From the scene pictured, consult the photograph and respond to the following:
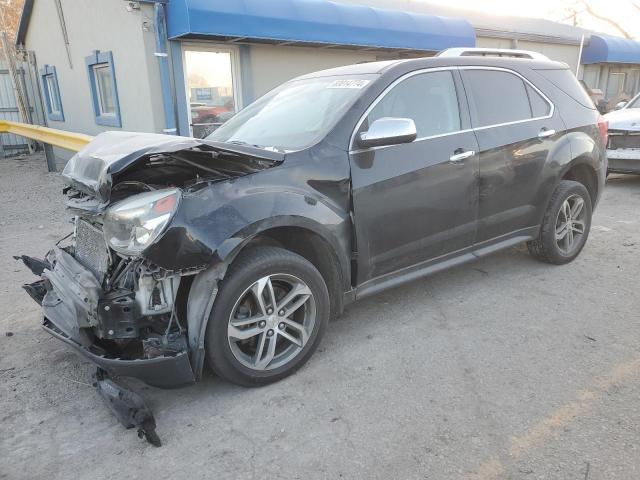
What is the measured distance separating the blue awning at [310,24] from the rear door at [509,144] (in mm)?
5707

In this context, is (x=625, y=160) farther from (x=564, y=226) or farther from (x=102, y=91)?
(x=102, y=91)

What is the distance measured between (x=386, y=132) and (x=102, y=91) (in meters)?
10.2

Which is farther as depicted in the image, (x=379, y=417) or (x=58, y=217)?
(x=58, y=217)

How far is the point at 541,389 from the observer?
289cm

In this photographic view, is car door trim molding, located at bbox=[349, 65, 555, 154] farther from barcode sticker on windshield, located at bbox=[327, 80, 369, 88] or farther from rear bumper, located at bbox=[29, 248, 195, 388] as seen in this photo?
rear bumper, located at bbox=[29, 248, 195, 388]

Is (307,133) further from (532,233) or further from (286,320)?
(532,233)

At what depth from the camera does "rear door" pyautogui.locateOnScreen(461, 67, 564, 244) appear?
395 centimetres

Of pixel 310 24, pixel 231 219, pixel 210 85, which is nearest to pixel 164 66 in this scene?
pixel 210 85

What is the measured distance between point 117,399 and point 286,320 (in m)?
1.01

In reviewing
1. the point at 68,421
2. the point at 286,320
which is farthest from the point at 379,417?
the point at 68,421

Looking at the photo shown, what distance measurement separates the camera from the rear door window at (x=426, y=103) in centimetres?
354

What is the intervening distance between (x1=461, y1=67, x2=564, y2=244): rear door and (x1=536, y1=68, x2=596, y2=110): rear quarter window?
283 mm

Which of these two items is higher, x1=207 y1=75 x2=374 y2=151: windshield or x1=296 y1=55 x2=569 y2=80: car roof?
x1=296 y1=55 x2=569 y2=80: car roof

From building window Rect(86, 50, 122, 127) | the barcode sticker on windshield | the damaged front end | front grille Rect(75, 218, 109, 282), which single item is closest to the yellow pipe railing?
building window Rect(86, 50, 122, 127)
